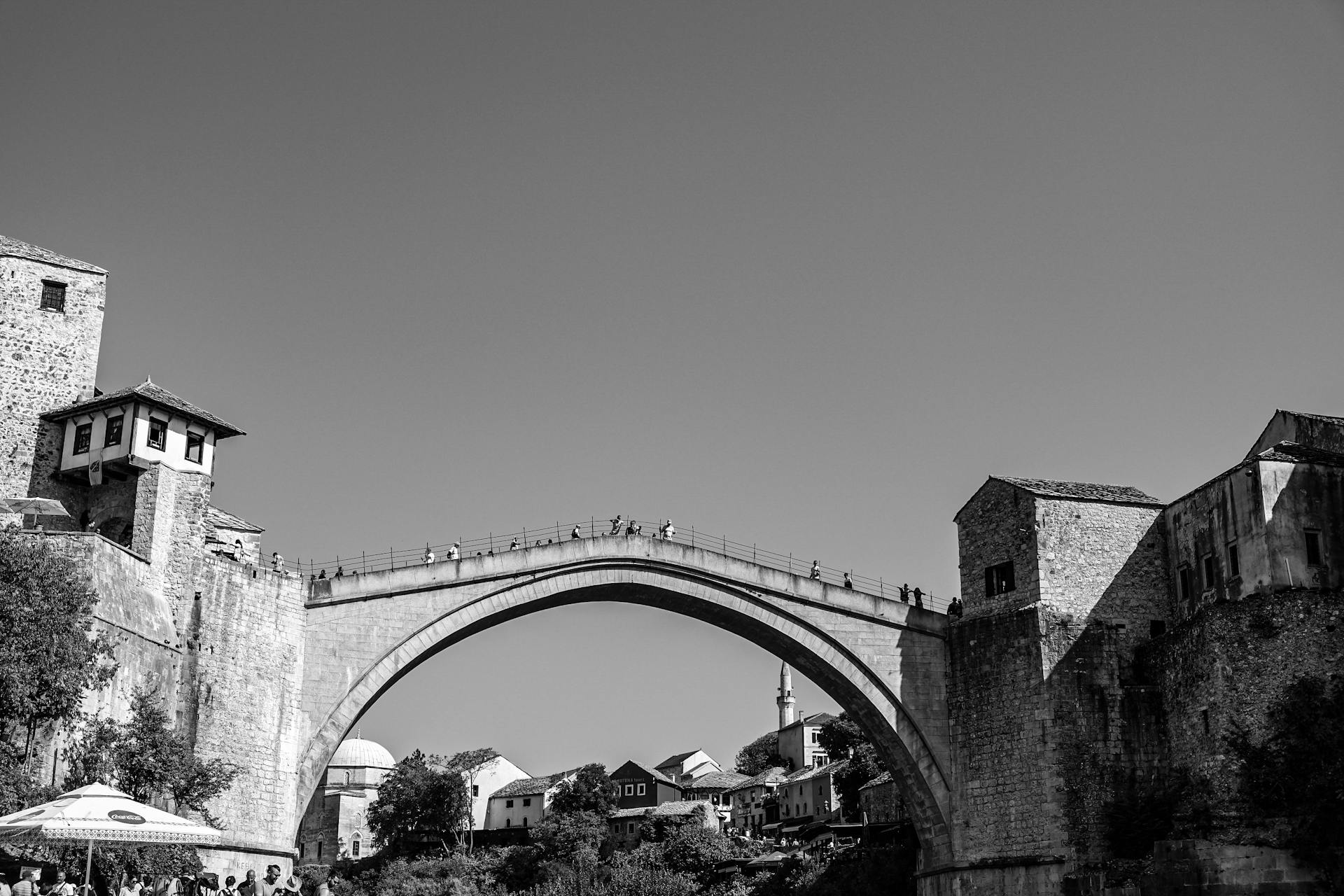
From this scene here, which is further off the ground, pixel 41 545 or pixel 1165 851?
pixel 41 545

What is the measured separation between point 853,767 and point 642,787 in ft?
101

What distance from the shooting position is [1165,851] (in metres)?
37.3

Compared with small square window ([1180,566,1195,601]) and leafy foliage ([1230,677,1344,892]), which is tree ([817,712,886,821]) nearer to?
small square window ([1180,566,1195,601])

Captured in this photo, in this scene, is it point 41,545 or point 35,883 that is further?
point 41,545

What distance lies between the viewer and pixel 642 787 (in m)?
100

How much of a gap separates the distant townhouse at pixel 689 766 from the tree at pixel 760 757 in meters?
1.93

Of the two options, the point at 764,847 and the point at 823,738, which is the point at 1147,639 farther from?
the point at 823,738

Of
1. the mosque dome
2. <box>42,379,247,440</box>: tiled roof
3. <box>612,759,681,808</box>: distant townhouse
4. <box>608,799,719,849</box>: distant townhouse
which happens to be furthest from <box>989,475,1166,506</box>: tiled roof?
the mosque dome

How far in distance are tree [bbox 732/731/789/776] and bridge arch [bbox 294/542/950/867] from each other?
2440 inches

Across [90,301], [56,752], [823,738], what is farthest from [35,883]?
[823,738]

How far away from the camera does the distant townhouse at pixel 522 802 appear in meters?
102

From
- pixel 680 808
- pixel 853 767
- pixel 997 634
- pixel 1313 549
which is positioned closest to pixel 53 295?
pixel 997 634

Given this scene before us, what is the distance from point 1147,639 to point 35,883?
2847cm

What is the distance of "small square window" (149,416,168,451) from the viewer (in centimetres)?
3784
